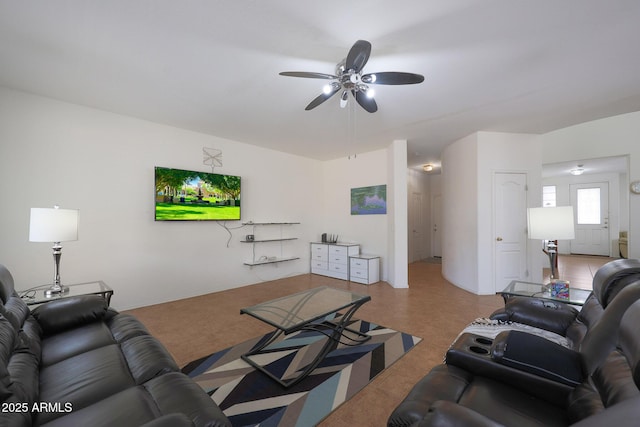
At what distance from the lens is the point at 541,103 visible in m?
3.30

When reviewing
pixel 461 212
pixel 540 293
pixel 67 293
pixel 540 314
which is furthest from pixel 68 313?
pixel 461 212

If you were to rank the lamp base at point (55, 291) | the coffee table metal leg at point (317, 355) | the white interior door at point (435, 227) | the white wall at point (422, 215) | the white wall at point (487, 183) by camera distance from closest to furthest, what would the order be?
the coffee table metal leg at point (317, 355), the lamp base at point (55, 291), the white wall at point (487, 183), the white wall at point (422, 215), the white interior door at point (435, 227)

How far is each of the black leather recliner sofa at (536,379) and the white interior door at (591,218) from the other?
Answer: 996 centimetres

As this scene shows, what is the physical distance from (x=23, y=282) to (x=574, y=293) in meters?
5.85

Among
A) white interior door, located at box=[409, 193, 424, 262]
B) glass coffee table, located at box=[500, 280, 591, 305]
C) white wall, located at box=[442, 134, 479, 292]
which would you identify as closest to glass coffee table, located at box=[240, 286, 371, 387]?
glass coffee table, located at box=[500, 280, 591, 305]

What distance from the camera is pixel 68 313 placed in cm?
204

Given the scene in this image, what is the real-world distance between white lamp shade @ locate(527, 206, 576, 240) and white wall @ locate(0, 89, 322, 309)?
14.2 ft

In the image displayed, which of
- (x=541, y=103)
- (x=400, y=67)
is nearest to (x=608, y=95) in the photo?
(x=541, y=103)

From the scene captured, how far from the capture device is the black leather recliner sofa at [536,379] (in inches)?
40.3

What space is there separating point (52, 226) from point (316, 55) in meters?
2.89

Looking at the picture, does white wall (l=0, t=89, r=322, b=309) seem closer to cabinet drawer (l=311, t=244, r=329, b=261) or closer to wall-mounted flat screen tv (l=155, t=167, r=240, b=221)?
wall-mounted flat screen tv (l=155, t=167, r=240, b=221)

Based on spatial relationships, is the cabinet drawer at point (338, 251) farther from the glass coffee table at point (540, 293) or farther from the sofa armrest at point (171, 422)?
the sofa armrest at point (171, 422)

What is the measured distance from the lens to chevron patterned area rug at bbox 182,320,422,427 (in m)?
1.76

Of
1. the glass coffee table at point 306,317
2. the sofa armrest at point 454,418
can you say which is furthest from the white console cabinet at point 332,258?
the sofa armrest at point 454,418
